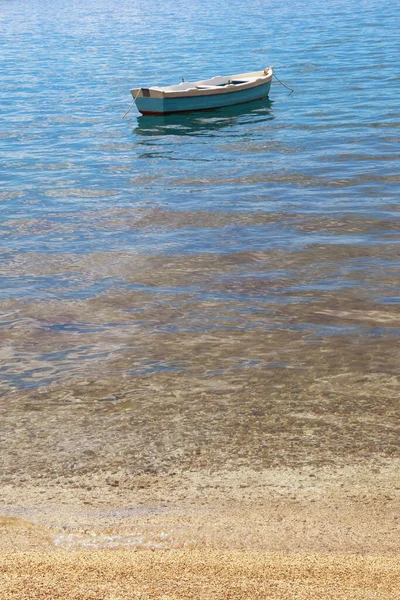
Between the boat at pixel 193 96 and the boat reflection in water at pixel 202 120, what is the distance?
0.67 feet

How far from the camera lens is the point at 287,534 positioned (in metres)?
5.36

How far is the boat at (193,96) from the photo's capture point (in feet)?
82.5

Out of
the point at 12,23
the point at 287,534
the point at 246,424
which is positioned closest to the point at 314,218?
the point at 246,424

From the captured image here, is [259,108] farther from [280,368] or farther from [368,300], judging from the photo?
[280,368]

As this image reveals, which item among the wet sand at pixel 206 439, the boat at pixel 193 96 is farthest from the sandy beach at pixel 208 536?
the boat at pixel 193 96

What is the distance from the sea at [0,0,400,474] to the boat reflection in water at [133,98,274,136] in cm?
11

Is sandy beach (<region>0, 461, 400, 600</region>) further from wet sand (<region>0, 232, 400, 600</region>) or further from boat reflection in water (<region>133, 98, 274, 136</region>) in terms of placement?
boat reflection in water (<region>133, 98, 274, 136</region>)

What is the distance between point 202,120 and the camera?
25250 mm

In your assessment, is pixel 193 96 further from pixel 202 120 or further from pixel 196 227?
pixel 196 227

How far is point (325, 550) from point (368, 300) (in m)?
5.39

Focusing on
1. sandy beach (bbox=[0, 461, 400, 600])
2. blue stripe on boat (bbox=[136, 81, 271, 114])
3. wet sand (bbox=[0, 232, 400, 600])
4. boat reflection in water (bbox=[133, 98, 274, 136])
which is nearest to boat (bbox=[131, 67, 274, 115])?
blue stripe on boat (bbox=[136, 81, 271, 114])

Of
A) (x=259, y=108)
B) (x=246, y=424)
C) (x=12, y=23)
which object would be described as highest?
(x=12, y=23)

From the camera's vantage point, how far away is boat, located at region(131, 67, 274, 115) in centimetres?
2516

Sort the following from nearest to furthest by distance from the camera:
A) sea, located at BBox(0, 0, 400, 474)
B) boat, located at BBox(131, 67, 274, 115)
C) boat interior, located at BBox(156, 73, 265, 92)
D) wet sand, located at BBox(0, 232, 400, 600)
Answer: wet sand, located at BBox(0, 232, 400, 600) → sea, located at BBox(0, 0, 400, 474) → boat, located at BBox(131, 67, 274, 115) → boat interior, located at BBox(156, 73, 265, 92)
